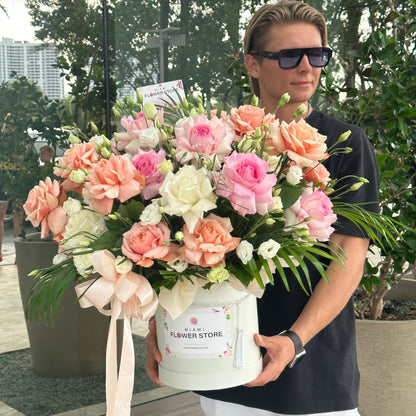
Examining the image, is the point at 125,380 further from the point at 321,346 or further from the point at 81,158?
the point at 321,346

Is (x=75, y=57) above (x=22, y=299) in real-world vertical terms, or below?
above

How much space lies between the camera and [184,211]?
1.08 metres

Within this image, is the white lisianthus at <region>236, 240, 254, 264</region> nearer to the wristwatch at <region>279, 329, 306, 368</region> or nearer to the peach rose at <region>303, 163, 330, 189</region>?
the peach rose at <region>303, 163, 330, 189</region>

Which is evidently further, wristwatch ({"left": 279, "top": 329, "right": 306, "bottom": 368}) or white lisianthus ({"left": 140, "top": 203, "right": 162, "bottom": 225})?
wristwatch ({"left": 279, "top": 329, "right": 306, "bottom": 368})

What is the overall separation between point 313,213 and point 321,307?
1.09 feet

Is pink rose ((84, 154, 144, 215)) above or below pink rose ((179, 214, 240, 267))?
above

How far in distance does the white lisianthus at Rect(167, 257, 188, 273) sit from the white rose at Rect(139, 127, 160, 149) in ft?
0.75

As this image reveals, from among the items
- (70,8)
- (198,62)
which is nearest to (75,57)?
(70,8)

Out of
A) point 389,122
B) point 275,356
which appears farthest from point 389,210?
point 275,356

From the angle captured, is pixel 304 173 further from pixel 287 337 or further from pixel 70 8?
pixel 70 8

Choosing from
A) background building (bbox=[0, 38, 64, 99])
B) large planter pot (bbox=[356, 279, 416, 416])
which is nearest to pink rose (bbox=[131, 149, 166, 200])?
background building (bbox=[0, 38, 64, 99])

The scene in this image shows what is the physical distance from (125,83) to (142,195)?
7.38ft

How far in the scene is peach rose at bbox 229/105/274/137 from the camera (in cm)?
124

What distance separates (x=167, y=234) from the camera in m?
1.12
